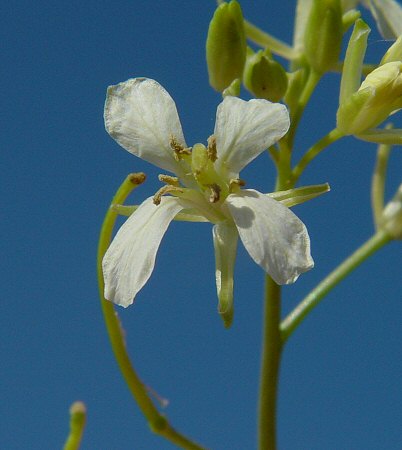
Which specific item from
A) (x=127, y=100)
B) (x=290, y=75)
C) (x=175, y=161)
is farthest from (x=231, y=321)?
(x=290, y=75)

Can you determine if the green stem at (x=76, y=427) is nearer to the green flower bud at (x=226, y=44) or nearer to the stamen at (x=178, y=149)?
the stamen at (x=178, y=149)

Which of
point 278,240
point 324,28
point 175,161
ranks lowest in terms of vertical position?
point 278,240

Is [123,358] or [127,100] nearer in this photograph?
[127,100]

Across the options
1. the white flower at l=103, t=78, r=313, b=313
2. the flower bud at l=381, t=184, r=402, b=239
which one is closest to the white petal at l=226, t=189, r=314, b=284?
the white flower at l=103, t=78, r=313, b=313

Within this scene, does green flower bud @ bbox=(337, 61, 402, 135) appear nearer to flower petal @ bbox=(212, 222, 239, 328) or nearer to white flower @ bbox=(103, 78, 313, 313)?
white flower @ bbox=(103, 78, 313, 313)

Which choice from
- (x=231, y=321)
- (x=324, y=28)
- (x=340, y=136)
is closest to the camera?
(x=231, y=321)

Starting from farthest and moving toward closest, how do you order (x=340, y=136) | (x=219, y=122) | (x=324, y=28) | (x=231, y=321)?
1. (x=324, y=28)
2. (x=340, y=136)
3. (x=219, y=122)
4. (x=231, y=321)

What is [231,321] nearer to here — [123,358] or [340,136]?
[123,358]

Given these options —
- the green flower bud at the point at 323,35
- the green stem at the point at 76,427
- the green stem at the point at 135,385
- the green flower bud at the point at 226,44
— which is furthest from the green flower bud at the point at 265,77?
the green stem at the point at 76,427
